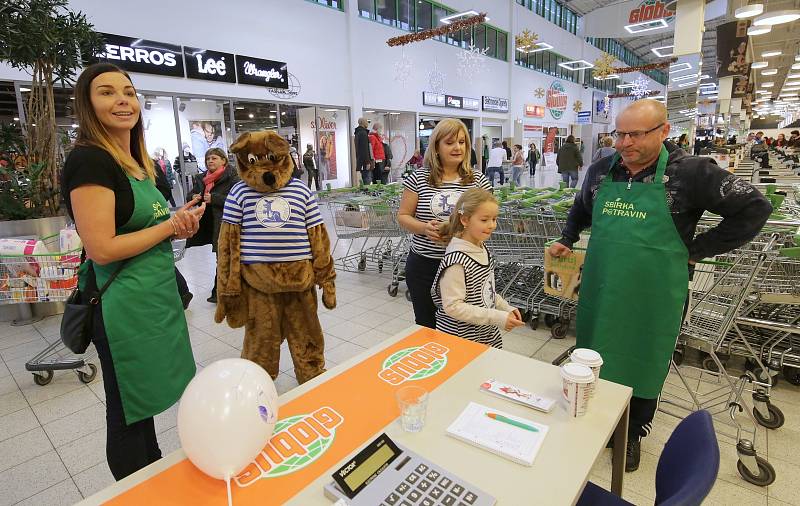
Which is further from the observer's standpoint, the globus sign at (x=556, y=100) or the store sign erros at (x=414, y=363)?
the globus sign at (x=556, y=100)

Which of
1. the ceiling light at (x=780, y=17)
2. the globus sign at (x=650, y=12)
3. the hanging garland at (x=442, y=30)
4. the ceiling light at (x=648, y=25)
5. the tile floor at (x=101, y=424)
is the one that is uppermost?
the globus sign at (x=650, y=12)

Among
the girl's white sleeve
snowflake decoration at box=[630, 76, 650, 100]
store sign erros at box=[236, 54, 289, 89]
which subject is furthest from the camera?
snowflake decoration at box=[630, 76, 650, 100]

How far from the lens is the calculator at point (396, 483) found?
3.23 ft

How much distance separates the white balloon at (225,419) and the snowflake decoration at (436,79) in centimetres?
1639

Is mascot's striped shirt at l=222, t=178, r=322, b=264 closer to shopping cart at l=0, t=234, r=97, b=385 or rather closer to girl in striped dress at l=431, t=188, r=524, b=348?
girl in striped dress at l=431, t=188, r=524, b=348

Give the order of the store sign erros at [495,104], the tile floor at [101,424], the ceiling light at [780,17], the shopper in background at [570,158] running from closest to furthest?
the tile floor at [101,424]
the ceiling light at [780,17]
the shopper in background at [570,158]
the store sign erros at [495,104]

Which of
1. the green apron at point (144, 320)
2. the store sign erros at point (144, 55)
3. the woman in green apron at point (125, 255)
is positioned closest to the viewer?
the woman in green apron at point (125, 255)

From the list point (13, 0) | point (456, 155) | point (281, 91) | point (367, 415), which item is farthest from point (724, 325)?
point (281, 91)

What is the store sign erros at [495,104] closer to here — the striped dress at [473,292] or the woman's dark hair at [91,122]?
the striped dress at [473,292]

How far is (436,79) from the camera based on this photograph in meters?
16.4

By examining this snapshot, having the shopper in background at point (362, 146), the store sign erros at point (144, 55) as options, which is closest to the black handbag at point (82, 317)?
the store sign erros at point (144, 55)

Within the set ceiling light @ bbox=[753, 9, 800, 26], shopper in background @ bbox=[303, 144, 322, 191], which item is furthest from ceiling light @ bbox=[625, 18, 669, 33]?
shopper in background @ bbox=[303, 144, 322, 191]

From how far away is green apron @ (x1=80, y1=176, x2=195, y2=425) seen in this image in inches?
63.9

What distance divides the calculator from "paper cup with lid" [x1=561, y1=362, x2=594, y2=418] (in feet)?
1.44
